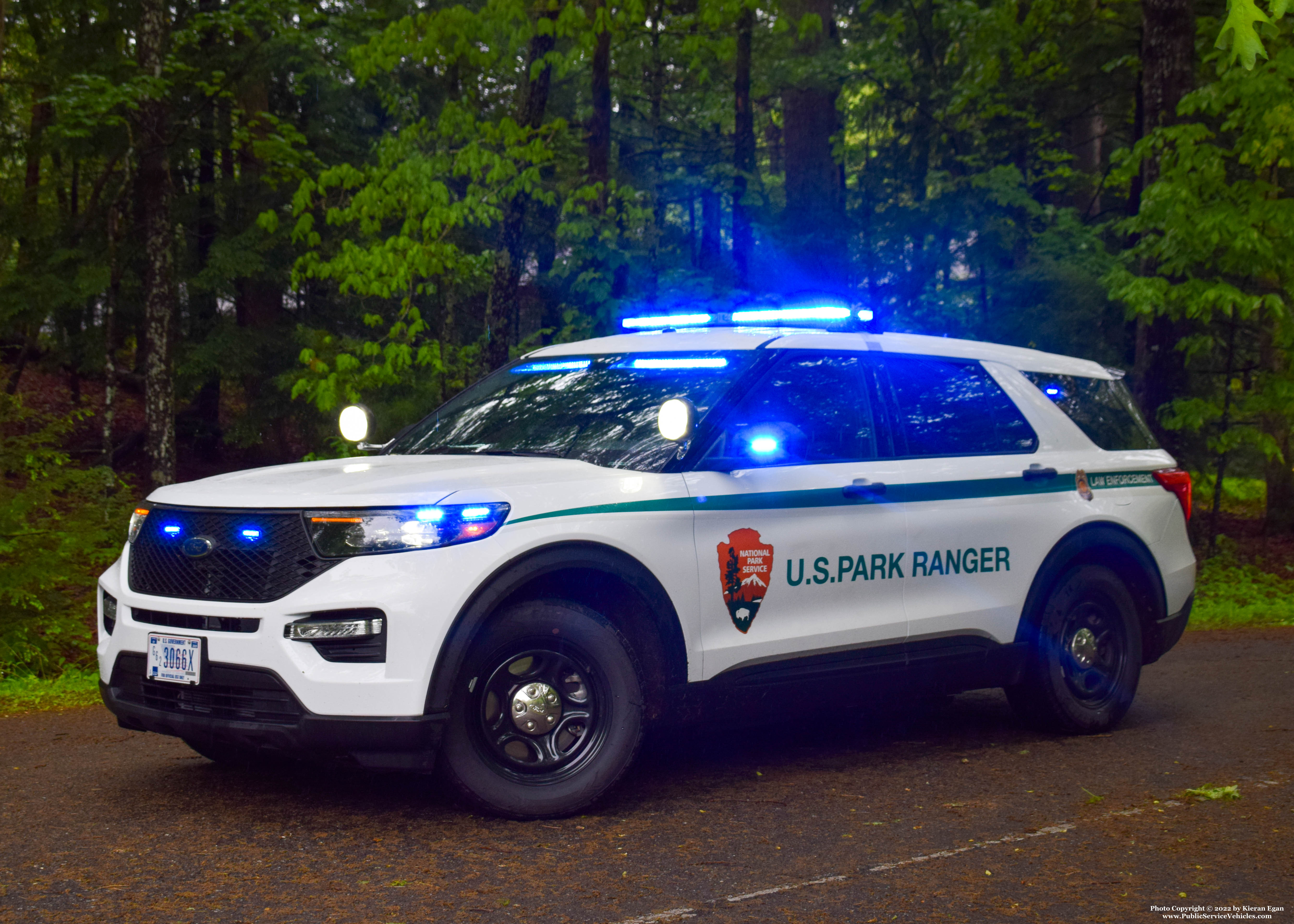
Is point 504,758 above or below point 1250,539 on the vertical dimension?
above

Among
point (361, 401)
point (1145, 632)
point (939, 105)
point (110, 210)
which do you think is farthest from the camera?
point (939, 105)

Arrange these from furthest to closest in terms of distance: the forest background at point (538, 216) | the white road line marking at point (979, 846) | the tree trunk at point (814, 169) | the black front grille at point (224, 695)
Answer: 1. the tree trunk at point (814, 169)
2. the forest background at point (538, 216)
3. the black front grille at point (224, 695)
4. the white road line marking at point (979, 846)

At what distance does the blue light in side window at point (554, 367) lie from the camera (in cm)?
654

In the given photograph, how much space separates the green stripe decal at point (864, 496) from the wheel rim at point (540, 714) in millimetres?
565

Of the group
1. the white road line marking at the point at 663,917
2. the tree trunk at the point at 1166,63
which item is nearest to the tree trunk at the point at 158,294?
the tree trunk at the point at 1166,63

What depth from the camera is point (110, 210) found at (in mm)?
21141

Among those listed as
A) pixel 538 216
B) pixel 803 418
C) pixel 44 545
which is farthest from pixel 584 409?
pixel 538 216

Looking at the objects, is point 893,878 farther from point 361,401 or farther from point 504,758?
point 361,401

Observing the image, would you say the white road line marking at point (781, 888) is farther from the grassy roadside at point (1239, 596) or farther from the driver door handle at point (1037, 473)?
the grassy roadside at point (1239, 596)

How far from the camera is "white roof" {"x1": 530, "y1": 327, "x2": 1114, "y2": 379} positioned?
6.22 metres

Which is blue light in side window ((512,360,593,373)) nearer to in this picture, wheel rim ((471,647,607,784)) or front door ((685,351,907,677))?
front door ((685,351,907,677))

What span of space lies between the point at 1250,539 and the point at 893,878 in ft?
62.1

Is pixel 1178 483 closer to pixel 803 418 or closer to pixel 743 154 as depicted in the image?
pixel 803 418

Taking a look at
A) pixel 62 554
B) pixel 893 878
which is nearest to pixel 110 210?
pixel 62 554
